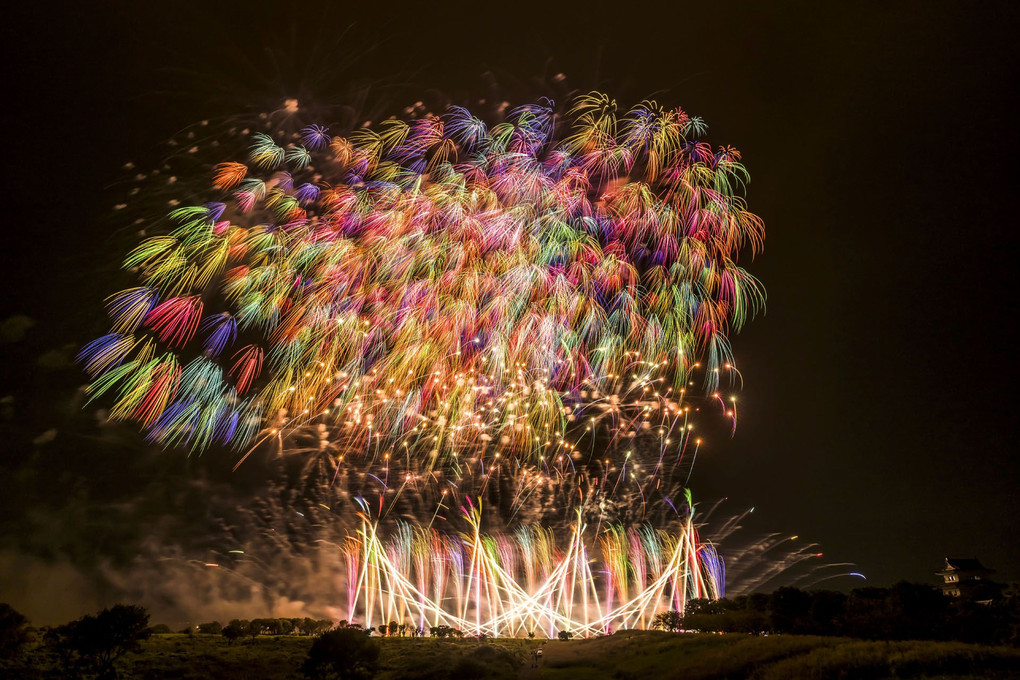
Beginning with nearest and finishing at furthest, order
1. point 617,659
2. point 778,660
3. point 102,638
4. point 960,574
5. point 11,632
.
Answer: point 778,660
point 102,638
point 11,632
point 617,659
point 960,574

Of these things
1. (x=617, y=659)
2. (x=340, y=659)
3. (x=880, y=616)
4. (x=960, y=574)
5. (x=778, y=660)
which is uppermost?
(x=960, y=574)

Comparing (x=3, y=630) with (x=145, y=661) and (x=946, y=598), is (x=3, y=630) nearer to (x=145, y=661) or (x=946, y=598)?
(x=145, y=661)

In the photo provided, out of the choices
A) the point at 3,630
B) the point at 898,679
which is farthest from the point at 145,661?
the point at 898,679

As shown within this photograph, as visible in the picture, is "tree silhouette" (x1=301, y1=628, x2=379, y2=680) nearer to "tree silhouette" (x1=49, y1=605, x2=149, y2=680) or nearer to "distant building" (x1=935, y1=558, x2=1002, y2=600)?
"tree silhouette" (x1=49, y1=605, x2=149, y2=680)

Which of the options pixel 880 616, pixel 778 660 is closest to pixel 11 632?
pixel 778 660

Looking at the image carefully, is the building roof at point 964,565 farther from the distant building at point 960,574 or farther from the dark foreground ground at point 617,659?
the dark foreground ground at point 617,659

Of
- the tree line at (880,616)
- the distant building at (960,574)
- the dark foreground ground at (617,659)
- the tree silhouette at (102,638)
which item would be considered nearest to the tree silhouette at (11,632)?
the dark foreground ground at (617,659)

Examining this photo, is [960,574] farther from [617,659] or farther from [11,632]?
[11,632]
